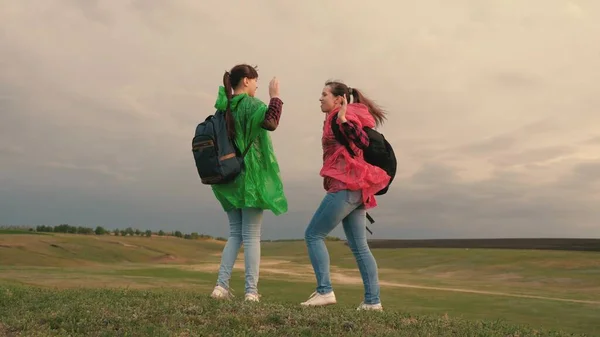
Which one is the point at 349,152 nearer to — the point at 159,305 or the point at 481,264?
the point at 159,305

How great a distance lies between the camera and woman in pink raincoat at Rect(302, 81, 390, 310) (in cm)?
754

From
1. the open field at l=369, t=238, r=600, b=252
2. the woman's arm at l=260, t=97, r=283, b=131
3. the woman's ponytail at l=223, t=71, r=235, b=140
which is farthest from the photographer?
the open field at l=369, t=238, r=600, b=252

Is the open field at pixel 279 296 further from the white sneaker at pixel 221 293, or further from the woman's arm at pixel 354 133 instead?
the woman's arm at pixel 354 133

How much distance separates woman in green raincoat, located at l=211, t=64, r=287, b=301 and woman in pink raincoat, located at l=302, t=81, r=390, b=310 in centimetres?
67

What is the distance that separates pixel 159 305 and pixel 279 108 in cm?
299

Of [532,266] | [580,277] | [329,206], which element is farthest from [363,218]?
[532,266]

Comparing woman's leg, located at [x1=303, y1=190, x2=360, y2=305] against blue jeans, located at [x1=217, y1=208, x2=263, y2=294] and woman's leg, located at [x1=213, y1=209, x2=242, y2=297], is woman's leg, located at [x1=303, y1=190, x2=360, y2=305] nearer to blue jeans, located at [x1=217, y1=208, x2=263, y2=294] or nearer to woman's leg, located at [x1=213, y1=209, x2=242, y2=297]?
blue jeans, located at [x1=217, y1=208, x2=263, y2=294]

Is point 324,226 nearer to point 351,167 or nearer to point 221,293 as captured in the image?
point 351,167

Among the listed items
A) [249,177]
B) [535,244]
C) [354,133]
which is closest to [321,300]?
[249,177]

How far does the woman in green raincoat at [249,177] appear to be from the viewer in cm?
777

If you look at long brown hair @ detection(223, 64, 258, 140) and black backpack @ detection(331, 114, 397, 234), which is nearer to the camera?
black backpack @ detection(331, 114, 397, 234)

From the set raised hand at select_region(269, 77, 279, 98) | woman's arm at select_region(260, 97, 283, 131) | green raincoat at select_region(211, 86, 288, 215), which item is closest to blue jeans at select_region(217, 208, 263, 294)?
green raincoat at select_region(211, 86, 288, 215)

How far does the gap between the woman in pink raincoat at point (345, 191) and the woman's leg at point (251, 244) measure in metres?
0.72

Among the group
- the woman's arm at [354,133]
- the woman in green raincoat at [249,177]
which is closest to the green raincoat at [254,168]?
the woman in green raincoat at [249,177]
